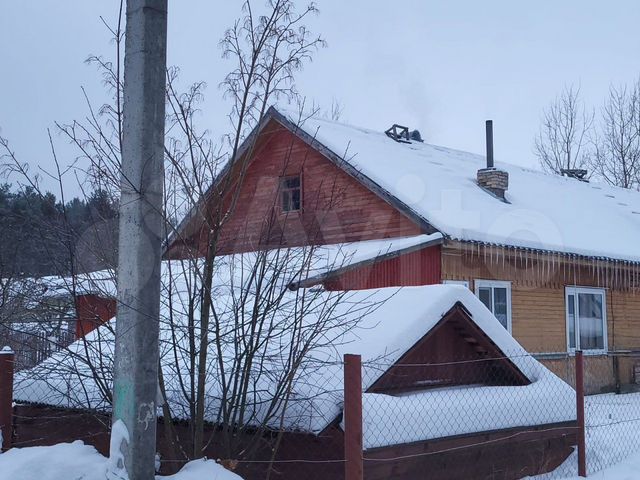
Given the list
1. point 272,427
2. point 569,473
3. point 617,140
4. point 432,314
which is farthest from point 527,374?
point 617,140

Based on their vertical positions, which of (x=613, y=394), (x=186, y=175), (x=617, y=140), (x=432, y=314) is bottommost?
(x=613, y=394)

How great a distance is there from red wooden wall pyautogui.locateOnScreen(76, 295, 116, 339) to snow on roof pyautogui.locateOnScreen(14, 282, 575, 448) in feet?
0.40

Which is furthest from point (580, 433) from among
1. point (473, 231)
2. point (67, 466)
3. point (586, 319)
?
point (586, 319)

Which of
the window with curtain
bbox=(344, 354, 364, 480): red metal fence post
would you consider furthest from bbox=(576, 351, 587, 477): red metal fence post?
the window with curtain

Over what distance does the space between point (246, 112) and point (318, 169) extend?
11515 millimetres

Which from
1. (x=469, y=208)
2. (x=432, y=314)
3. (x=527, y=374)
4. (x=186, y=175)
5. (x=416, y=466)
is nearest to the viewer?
(x=186, y=175)

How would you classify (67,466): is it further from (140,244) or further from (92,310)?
(92,310)

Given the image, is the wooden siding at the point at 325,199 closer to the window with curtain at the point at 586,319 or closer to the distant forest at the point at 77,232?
the window with curtain at the point at 586,319

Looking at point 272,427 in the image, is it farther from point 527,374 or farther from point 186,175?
point 527,374

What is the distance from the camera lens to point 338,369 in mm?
5570

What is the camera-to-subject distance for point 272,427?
203 inches

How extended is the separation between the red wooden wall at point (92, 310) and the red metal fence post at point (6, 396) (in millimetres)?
746

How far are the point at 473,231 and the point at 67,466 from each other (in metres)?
10.7

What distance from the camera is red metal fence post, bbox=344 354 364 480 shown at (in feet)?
15.5
